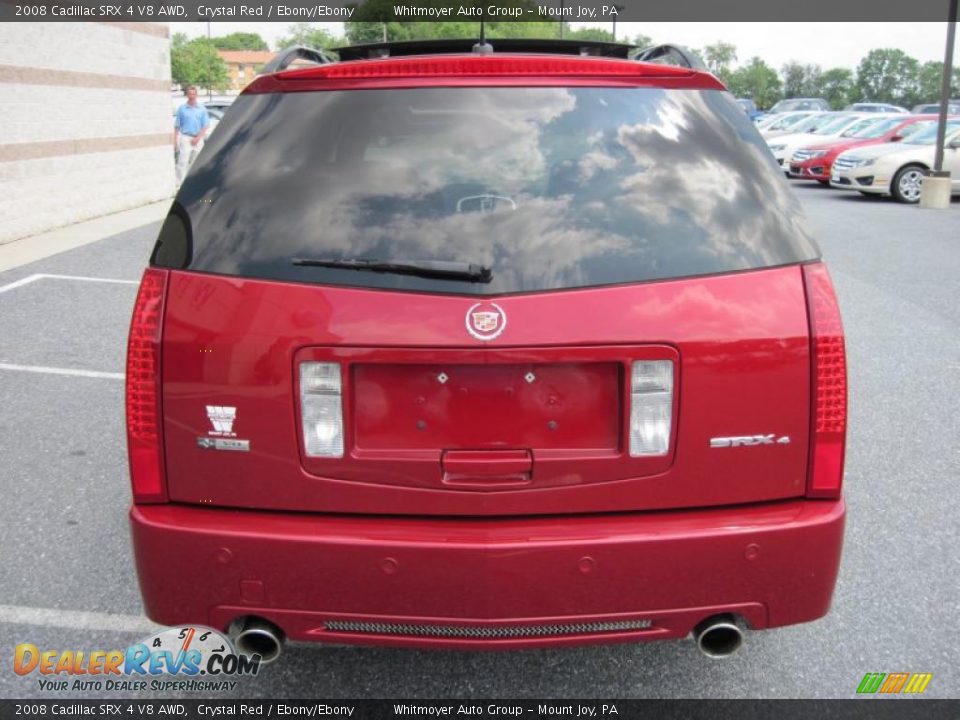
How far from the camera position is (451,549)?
2.35 metres

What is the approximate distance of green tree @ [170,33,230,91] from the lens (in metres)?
99.2

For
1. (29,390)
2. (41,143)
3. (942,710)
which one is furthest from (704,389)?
(41,143)

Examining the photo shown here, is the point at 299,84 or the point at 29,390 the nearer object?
the point at 299,84

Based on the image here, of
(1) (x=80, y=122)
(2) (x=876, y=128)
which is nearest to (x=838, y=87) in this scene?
(2) (x=876, y=128)

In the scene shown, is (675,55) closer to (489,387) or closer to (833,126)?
(489,387)

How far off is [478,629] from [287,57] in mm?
1985

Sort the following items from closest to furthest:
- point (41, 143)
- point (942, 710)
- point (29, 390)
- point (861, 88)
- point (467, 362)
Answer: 1. point (467, 362)
2. point (942, 710)
3. point (29, 390)
4. point (41, 143)
5. point (861, 88)

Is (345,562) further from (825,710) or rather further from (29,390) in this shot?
(29,390)

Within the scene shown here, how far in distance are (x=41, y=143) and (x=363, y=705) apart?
1223 centimetres

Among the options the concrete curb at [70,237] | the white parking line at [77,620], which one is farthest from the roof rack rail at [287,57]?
the concrete curb at [70,237]

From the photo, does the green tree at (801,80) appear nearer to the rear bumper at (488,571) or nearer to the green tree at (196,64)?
the green tree at (196,64)

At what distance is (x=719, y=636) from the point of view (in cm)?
255

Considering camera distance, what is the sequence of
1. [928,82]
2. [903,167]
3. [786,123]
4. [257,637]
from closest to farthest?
1. [257,637]
2. [903,167]
3. [786,123]
4. [928,82]

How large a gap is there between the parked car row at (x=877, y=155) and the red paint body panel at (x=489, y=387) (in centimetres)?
1834
